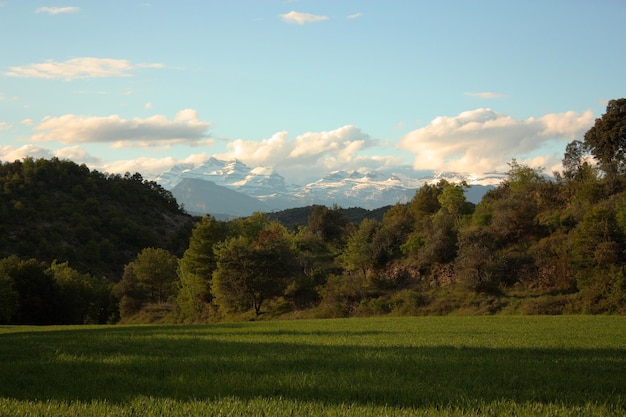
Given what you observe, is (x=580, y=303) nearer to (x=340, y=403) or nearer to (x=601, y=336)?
(x=601, y=336)

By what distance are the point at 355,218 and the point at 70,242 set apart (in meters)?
103

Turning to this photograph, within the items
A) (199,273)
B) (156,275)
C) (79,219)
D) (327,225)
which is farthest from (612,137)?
(79,219)

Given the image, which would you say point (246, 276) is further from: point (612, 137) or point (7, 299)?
point (612, 137)

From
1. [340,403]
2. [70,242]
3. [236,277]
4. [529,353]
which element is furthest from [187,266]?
[340,403]

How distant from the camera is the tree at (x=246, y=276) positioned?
214 feet

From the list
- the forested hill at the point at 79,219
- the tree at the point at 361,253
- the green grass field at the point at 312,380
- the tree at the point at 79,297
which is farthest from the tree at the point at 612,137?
the forested hill at the point at 79,219

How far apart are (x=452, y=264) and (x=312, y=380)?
56.1m

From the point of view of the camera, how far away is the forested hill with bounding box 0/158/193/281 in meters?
111

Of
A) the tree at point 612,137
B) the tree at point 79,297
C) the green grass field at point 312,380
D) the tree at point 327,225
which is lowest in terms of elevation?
the tree at point 79,297

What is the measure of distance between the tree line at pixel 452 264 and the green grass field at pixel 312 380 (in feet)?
122

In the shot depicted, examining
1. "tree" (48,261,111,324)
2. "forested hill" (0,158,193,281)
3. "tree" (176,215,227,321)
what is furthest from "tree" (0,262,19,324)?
"forested hill" (0,158,193,281)

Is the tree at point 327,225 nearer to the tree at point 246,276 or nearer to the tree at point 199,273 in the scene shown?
the tree at point 199,273

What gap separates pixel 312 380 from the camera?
12.2 m

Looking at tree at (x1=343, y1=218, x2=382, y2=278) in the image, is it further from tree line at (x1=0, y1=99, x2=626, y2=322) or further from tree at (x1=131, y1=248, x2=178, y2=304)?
tree at (x1=131, y1=248, x2=178, y2=304)
